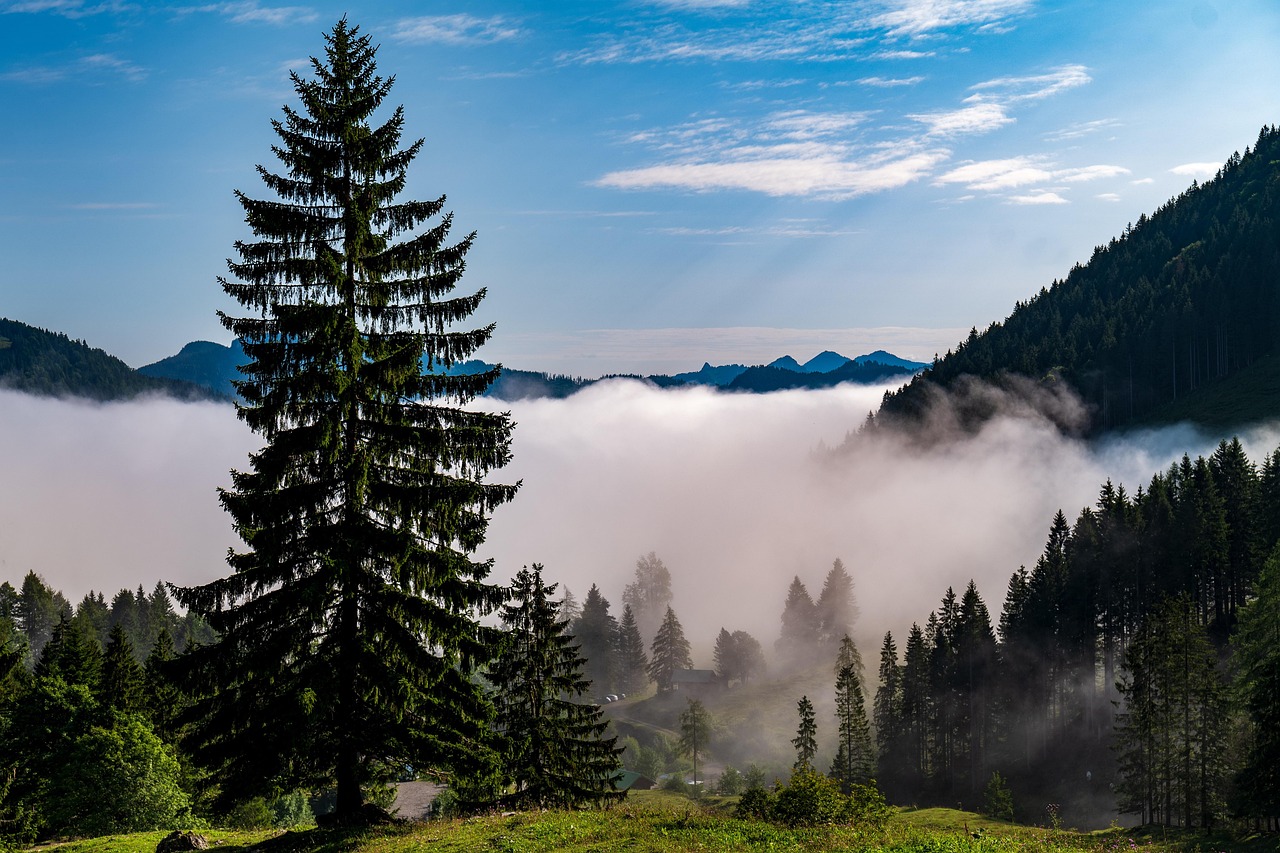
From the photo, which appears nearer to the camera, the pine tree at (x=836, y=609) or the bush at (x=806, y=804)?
the bush at (x=806, y=804)

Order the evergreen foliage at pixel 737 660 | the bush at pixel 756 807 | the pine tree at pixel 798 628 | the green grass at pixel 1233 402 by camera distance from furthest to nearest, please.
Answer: the pine tree at pixel 798 628 → the green grass at pixel 1233 402 → the evergreen foliage at pixel 737 660 → the bush at pixel 756 807

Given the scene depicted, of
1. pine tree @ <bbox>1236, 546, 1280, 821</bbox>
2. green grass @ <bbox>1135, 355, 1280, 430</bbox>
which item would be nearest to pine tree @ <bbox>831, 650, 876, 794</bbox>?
pine tree @ <bbox>1236, 546, 1280, 821</bbox>

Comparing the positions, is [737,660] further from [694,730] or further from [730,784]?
[730,784]

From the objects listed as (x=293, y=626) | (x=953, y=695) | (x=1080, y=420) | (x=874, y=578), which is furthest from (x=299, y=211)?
(x=1080, y=420)

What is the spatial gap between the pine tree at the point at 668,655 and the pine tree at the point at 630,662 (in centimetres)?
442

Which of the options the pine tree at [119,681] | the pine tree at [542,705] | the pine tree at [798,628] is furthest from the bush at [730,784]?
the pine tree at [542,705]

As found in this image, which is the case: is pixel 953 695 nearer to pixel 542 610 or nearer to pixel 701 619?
pixel 542 610

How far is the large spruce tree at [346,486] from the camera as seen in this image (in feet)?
66.1

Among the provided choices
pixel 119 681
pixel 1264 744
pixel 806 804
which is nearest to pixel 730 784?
pixel 1264 744

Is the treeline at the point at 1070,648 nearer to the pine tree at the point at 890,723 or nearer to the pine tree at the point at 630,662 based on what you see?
the pine tree at the point at 890,723

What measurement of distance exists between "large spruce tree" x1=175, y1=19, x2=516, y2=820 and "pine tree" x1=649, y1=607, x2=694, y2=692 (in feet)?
428

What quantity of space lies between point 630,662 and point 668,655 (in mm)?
9709

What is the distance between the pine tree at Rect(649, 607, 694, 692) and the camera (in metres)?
149

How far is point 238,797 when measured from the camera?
67.7ft
